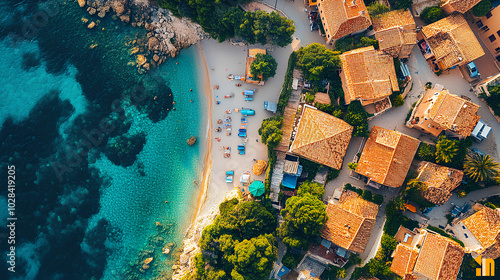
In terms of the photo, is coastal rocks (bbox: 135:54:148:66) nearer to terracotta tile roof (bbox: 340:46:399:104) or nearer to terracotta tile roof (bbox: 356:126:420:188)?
terracotta tile roof (bbox: 340:46:399:104)

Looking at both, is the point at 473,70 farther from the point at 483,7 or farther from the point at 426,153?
the point at 426,153

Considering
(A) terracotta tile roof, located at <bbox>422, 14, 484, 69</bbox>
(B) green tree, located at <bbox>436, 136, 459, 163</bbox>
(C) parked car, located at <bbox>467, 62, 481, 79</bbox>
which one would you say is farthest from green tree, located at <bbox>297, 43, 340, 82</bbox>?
(C) parked car, located at <bbox>467, 62, 481, 79</bbox>

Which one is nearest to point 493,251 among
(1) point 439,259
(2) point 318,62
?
(1) point 439,259

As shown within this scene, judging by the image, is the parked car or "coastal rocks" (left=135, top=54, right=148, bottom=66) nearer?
the parked car

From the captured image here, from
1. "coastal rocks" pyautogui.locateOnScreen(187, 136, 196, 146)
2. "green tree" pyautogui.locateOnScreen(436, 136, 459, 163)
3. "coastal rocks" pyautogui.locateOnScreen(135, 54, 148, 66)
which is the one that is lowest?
"coastal rocks" pyautogui.locateOnScreen(187, 136, 196, 146)

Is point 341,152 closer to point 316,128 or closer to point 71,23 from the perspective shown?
point 316,128

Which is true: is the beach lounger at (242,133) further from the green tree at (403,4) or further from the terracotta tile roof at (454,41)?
the terracotta tile roof at (454,41)
